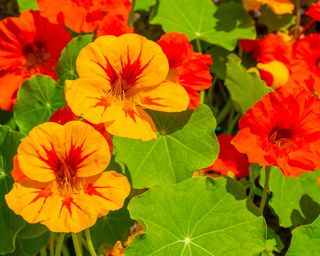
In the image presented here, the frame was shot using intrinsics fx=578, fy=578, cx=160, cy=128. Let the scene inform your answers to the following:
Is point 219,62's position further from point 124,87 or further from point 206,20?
point 124,87

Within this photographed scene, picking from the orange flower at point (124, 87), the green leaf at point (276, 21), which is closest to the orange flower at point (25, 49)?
the orange flower at point (124, 87)

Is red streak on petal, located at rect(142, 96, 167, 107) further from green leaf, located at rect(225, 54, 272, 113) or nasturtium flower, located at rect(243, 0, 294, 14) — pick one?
nasturtium flower, located at rect(243, 0, 294, 14)

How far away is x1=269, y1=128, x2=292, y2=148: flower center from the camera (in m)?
1.52

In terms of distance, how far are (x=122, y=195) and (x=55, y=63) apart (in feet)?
2.33

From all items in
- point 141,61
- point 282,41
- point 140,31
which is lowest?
point 140,31

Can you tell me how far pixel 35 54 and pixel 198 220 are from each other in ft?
2.58

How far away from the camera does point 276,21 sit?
2307mm

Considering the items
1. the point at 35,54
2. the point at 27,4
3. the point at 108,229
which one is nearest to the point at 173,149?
the point at 108,229

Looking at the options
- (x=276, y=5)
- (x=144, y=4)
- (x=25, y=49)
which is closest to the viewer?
(x=25, y=49)

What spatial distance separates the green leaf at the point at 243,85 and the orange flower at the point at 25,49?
536 millimetres

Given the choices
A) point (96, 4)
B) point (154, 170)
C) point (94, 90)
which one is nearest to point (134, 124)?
point (94, 90)

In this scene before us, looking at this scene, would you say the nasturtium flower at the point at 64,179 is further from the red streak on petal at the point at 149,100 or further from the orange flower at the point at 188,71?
the orange flower at the point at 188,71

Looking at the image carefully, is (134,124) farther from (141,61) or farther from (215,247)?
(215,247)

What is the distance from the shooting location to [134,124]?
139 centimetres
